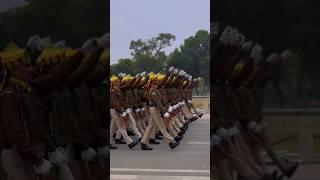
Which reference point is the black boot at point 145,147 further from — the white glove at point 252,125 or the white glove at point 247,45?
the white glove at point 247,45

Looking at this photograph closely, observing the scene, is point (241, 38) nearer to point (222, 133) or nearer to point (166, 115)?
point (222, 133)

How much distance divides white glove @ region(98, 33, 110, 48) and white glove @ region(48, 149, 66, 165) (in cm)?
74

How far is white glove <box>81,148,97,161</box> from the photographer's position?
373cm

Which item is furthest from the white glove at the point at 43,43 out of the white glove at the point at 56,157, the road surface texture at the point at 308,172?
the road surface texture at the point at 308,172

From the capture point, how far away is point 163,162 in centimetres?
877

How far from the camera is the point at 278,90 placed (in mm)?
3549

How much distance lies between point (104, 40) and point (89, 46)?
108 mm

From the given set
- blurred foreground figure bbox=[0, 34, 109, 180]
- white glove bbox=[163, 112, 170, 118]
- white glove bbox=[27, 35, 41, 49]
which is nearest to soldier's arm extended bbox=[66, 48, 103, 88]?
blurred foreground figure bbox=[0, 34, 109, 180]

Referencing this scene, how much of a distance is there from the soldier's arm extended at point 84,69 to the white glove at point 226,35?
2.59 ft

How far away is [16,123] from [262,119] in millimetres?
1539

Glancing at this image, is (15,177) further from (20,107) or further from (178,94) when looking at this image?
(178,94)

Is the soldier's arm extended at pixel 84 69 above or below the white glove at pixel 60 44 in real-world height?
below

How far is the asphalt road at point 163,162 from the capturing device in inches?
294

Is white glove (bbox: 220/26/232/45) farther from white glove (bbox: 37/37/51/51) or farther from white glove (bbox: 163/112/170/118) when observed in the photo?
white glove (bbox: 163/112/170/118)
